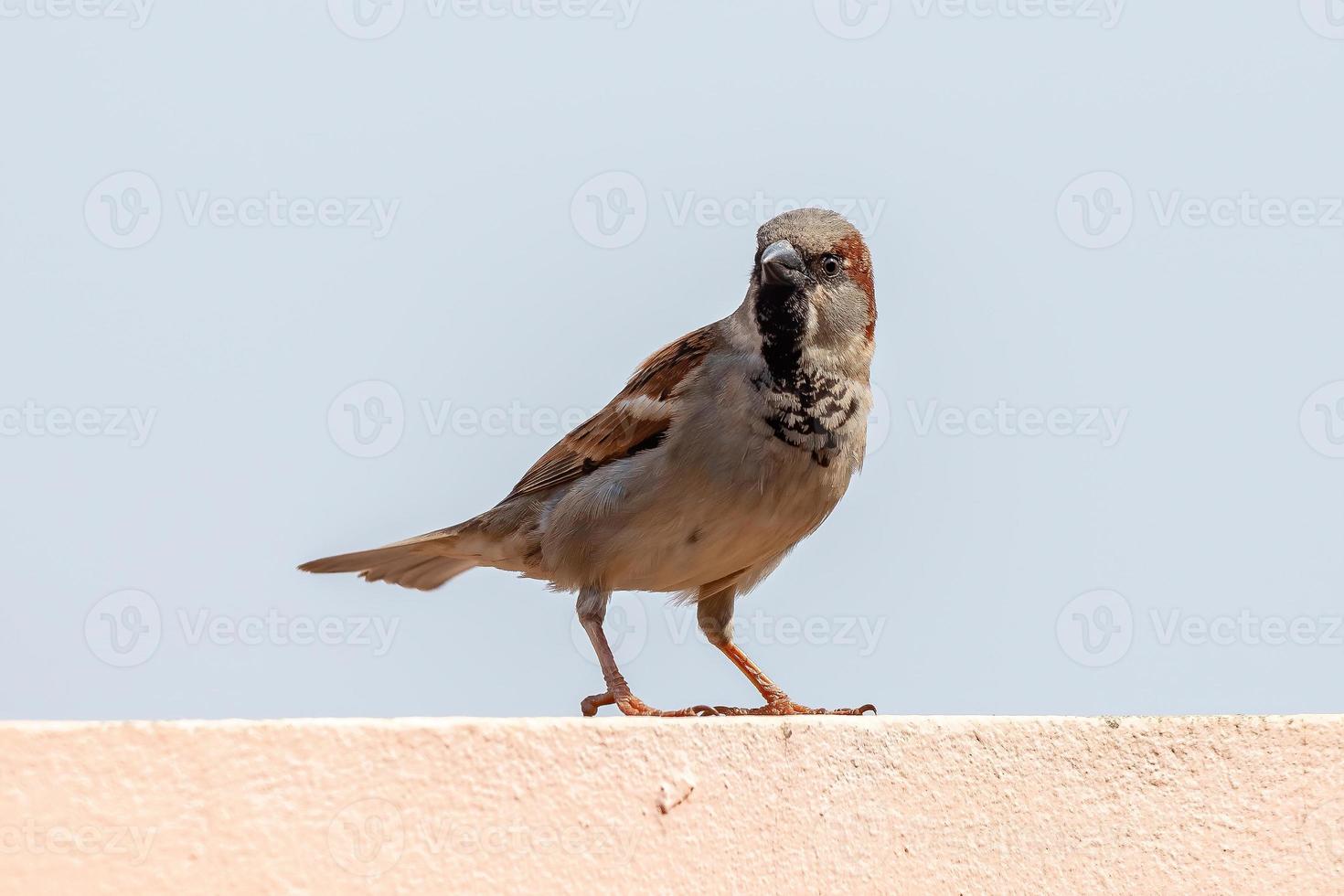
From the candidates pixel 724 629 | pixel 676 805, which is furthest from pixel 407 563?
pixel 676 805

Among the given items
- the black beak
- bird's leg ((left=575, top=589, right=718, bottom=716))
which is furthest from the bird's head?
bird's leg ((left=575, top=589, right=718, bottom=716))

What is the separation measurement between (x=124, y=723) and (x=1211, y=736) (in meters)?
1.76

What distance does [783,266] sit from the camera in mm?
3990

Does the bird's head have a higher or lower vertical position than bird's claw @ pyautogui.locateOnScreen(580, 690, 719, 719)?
higher

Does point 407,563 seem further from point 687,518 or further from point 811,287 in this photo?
point 811,287

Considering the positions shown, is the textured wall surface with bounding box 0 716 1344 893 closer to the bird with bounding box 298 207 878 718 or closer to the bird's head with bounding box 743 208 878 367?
the bird with bounding box 298 207 878 718

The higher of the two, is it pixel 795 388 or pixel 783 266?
pixel 783 266

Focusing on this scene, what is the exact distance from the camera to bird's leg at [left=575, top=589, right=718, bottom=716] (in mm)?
3906

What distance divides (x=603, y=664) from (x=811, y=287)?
1.24 metres

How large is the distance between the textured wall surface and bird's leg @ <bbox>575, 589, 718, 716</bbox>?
1480 millimetres

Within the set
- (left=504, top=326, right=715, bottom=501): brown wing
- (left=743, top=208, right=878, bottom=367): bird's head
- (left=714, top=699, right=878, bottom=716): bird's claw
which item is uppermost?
(left=743, top=208, right=878, bottom=367): bird's head

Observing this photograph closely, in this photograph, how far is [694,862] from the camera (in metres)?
2.21

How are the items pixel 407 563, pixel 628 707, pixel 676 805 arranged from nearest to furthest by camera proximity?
pixel 676 805 → pixel 628 707 → pixel 407 563

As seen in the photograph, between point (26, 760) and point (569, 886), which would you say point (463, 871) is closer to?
point (569, 886)
